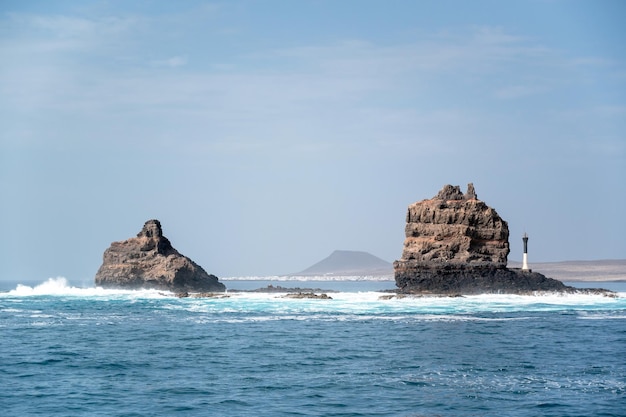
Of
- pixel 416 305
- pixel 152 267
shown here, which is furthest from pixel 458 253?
pixel 152 267

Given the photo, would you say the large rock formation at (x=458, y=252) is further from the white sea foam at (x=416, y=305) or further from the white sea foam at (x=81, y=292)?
the white sea foam at (x=81, y=292)

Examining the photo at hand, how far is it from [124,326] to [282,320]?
1091 cm

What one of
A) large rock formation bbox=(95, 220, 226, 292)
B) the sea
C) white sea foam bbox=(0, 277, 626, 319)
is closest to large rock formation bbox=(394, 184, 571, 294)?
white sea foam bbox=(0, 277, 626, 319)

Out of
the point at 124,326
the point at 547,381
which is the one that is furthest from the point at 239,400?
the point at 124,326

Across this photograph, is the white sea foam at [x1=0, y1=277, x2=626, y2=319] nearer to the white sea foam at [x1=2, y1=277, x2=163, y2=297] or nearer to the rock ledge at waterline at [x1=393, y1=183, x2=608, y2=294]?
the rock ledge at waterline at [x1=393, y1=183, x2=608, y2=294]

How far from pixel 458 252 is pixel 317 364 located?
54.9m

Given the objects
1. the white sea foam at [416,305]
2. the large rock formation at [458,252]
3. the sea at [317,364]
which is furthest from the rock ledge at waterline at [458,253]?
the sea at [317,364]

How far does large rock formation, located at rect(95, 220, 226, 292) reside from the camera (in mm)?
106438

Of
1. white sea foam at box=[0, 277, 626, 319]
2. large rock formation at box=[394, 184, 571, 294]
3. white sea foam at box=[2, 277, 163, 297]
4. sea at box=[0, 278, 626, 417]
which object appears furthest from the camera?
white sea foam at box=[2, 277, 163, 297]

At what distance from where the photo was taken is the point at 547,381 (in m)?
30.0

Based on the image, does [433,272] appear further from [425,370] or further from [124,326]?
[425,370]

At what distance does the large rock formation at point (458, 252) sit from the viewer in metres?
86.8

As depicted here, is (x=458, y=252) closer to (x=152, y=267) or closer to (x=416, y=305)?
(x=416, y=305)

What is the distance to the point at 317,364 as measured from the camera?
115 ft
